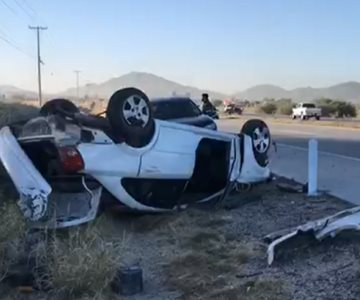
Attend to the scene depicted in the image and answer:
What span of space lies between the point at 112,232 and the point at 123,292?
2.52 metres

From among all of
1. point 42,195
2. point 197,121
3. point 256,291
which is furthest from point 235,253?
point 197,121

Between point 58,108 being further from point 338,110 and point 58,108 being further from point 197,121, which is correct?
point 338,110

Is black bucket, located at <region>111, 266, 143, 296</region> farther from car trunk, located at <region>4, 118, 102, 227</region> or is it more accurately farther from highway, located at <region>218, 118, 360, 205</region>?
highway, located at <region>218, 118, 360, 205</region>

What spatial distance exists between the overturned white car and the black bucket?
1.62 meters

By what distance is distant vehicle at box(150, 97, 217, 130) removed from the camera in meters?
14.7

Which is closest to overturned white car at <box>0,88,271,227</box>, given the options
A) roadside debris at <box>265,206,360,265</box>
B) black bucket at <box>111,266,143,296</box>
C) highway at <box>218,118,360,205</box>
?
black bucket at <box>111,266,143,296</box>

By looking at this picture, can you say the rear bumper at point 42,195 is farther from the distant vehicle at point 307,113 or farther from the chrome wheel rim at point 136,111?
the distant vehicle at point 307,113

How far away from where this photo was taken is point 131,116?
8.50 meters

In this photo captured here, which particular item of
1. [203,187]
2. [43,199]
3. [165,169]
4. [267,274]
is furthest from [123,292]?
[203,187]

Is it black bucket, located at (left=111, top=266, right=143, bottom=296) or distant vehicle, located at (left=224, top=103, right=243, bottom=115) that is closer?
black bucket, located at (left=111, top=266, right=143, bottom=296)

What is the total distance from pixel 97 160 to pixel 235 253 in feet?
6.81

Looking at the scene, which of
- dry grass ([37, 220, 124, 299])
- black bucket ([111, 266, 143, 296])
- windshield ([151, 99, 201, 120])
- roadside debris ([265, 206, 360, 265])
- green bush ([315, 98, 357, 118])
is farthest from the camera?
green bush ([315, 98, 357, 118])

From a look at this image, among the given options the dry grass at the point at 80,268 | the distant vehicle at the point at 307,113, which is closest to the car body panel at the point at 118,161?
the dry grass at the point at 80,268

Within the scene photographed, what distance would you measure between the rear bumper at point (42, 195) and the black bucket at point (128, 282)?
5.24 feet
